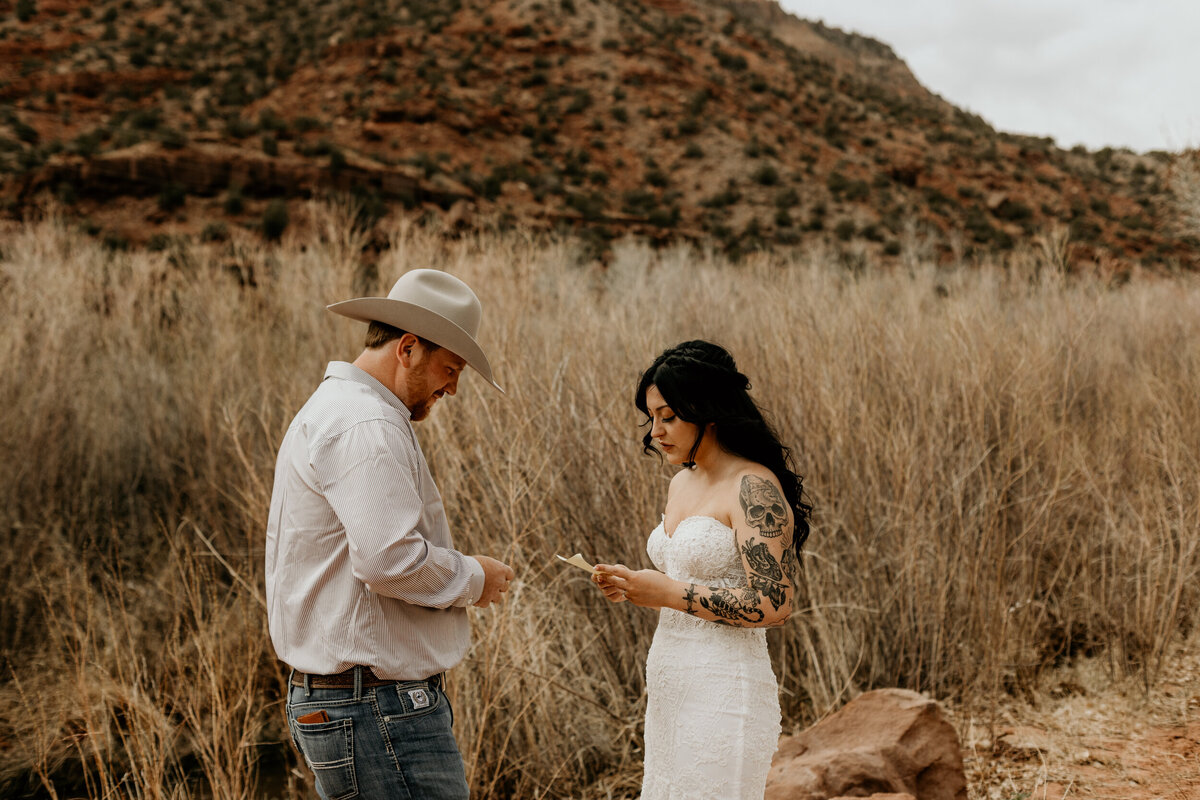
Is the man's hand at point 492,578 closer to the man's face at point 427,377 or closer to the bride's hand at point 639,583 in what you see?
the bride's hand at point 639,583

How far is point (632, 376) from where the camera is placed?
457 centimetres

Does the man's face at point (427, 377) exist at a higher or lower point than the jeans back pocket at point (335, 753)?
higher

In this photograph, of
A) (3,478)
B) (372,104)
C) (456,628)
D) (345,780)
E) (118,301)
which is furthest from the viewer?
(372,104)

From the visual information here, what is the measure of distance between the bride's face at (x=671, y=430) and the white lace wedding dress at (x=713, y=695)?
18 centimetres

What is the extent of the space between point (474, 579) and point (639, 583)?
39 centimetres

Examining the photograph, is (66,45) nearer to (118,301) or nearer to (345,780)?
(118,301)

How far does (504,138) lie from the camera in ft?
79.8

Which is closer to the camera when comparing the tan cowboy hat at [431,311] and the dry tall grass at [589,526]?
the tan cowboy hat at [431,311]

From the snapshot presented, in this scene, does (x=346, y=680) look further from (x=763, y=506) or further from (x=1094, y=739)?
(x=1094, y=739)

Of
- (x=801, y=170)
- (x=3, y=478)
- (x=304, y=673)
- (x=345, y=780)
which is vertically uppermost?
(x=801, y=170)

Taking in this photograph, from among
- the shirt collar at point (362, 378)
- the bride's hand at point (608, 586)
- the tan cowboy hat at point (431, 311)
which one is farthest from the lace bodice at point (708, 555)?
the shirt collar at point (362, 378)

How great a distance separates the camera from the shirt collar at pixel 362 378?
1716 millimetres

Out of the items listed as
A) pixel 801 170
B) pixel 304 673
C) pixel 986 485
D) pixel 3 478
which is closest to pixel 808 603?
pixel 986 485

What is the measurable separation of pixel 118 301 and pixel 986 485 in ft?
28.8
